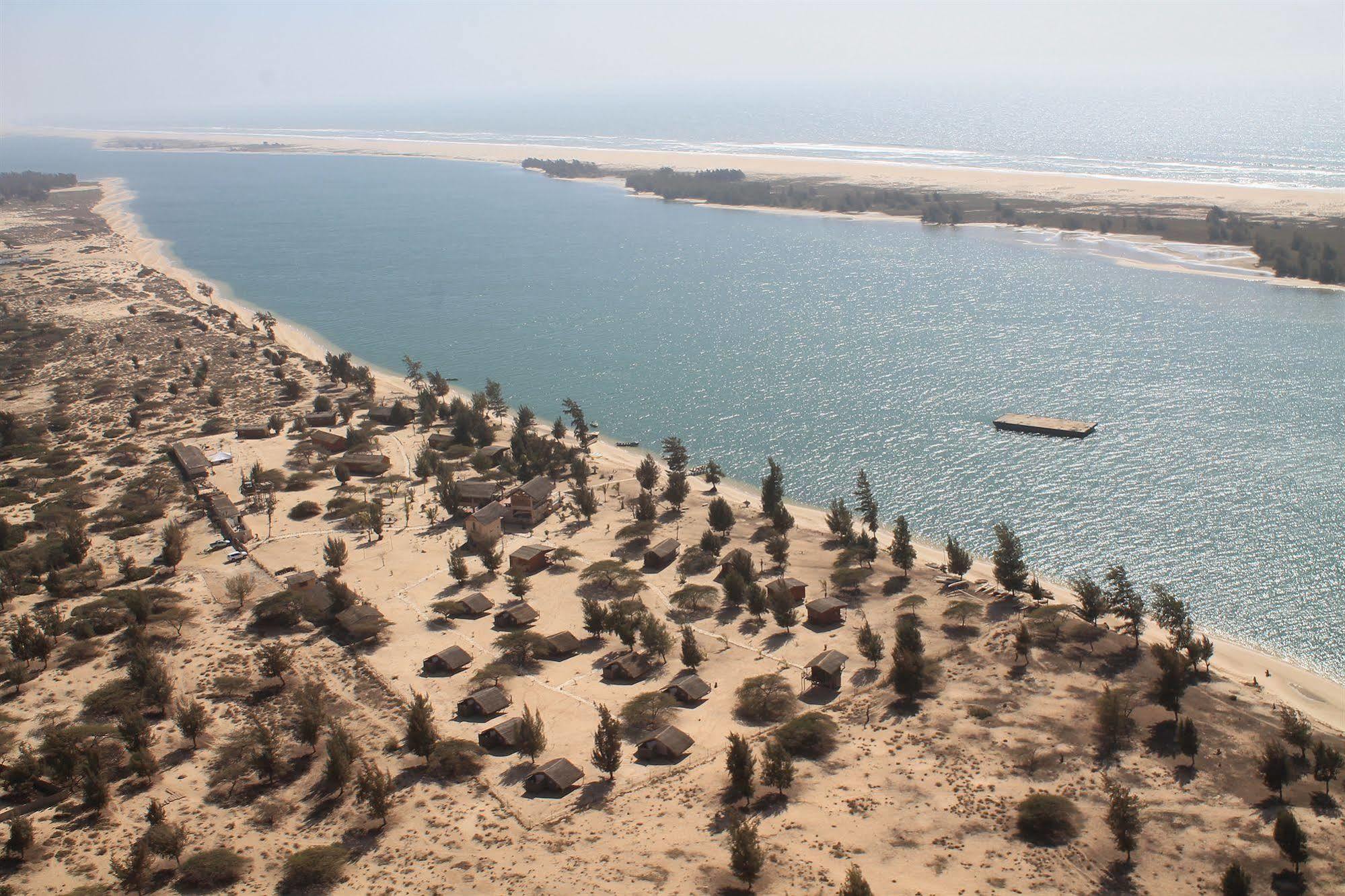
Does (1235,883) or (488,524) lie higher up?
(1235,883)

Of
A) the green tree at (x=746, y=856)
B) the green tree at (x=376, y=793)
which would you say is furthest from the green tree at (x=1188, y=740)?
the green tree at (x=376, y=793)

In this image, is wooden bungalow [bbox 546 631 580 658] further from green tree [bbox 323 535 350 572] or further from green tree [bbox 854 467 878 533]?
green tree [bbox 854 467 878 533]

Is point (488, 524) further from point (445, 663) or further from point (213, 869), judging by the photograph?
point (213, 869)

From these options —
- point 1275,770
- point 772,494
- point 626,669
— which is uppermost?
point 772,494

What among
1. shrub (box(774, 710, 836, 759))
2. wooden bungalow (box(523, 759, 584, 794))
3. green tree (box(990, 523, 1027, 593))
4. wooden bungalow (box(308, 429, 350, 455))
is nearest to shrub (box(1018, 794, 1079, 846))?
shrub (box(774, 710, 836, 759))

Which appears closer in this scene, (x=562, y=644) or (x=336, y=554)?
(x=562, y=644)

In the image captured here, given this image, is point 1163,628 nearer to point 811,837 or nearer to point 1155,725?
point 1155,725

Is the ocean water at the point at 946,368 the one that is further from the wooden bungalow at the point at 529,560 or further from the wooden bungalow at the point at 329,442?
the wooden bungalow at the point at 529,560

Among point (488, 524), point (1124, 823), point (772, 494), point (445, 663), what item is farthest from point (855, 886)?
point (488, 524)
